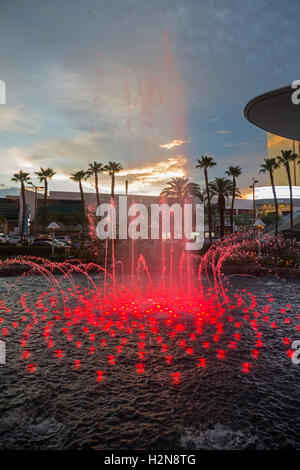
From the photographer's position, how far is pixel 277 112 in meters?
9.94

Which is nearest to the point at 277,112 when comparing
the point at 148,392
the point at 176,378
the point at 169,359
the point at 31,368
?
the point at 169,359

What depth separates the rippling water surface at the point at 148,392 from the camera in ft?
10.9

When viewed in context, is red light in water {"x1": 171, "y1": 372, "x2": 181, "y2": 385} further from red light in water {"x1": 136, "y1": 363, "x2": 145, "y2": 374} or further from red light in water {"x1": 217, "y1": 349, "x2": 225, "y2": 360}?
red light in water {"x1": 217, "y1": 349, "x2": 225, "y2": 360}

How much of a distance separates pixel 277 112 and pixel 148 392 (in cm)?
952

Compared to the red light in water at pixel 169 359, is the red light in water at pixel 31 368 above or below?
below

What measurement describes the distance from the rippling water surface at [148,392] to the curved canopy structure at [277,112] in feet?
22.0

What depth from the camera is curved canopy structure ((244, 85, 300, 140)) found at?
353 inches

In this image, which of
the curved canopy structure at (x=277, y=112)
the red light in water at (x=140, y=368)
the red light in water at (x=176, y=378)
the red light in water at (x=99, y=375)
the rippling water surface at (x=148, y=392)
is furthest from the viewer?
the curved canopy structure at (x=277, y=112)

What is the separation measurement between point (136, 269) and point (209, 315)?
399 inches

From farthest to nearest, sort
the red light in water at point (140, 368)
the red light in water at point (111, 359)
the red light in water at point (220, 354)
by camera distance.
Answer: the red light in water at point (220, 354) < the red light in water at point (111, 359) < the red light in water at point (140, 368)

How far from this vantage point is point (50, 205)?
77.3 meters

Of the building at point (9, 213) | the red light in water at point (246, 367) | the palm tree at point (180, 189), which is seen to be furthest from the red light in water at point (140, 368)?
the building at point (9, 213)

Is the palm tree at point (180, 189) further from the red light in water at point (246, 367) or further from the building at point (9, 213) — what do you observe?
the red light in water at point (246, 367)
